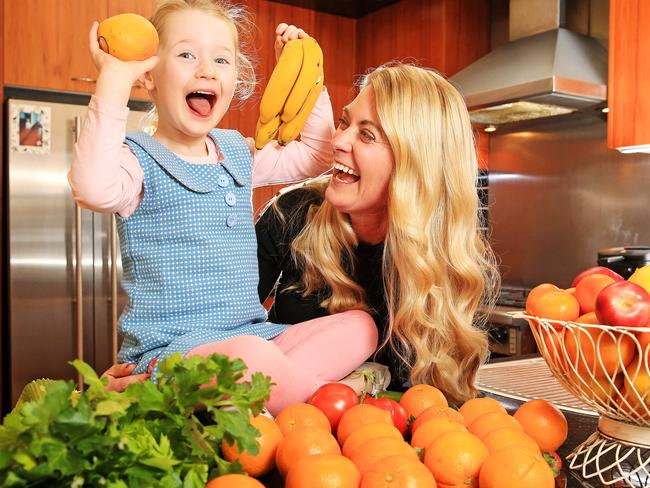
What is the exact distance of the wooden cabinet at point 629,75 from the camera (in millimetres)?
2533

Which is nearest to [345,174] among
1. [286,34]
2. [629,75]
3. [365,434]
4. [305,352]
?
[286,34]

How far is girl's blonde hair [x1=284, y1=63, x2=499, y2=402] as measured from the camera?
1263 mm

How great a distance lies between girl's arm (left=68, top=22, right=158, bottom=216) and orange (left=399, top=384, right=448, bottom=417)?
55 cm

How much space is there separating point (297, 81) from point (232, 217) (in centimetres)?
34

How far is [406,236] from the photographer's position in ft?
4.23

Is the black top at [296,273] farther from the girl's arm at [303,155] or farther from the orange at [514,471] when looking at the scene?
the orange at [514,471]

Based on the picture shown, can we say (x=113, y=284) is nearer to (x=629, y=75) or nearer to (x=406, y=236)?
(x=406, y=236)

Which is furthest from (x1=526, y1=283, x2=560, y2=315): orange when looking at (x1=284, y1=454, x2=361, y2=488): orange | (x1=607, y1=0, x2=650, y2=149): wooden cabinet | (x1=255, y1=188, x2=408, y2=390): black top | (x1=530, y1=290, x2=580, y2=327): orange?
(x1=607, y1=0, x2=650, y2=149): wooden cabinet

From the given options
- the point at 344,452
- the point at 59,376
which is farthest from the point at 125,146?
the point at 59,376

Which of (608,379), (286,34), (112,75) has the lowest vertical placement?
(608,379)

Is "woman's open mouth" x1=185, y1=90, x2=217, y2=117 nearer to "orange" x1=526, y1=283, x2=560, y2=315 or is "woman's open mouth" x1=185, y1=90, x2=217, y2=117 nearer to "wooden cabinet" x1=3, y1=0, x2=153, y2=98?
"orange" x1=526, y1=283, x2=560, y2=315

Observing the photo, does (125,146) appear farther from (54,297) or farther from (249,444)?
(54,297)

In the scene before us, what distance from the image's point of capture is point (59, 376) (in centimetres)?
298

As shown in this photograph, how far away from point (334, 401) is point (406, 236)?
0.48 m
